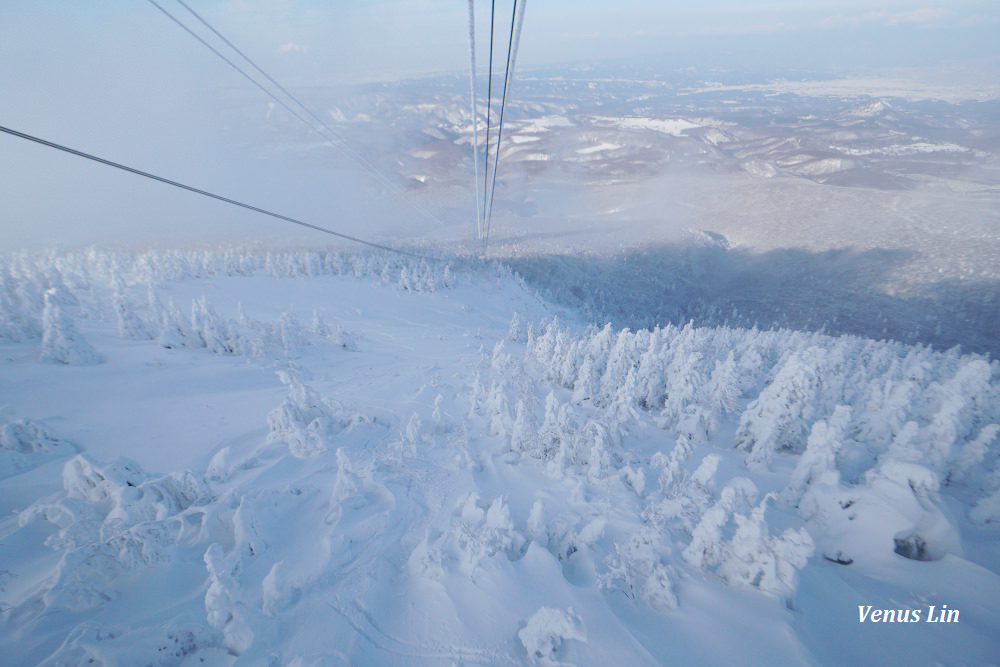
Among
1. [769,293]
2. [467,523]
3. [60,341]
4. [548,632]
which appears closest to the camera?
[548,632]

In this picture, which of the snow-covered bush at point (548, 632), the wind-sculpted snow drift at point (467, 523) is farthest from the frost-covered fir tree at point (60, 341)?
the snow-covered bush at point (548, 632)

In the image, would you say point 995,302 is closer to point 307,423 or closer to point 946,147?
point 307,423

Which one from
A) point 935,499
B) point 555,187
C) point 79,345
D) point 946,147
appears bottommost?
point 935,499

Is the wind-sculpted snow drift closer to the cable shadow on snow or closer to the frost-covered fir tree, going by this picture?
the frost-covered fir tree

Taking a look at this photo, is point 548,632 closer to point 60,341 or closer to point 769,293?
point 60,341

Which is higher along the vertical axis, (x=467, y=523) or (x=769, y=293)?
(x=769, y=293)

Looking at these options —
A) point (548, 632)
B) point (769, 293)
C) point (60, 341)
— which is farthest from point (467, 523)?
point (769, 293)

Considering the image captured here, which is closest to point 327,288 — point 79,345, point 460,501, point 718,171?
point 79,345
